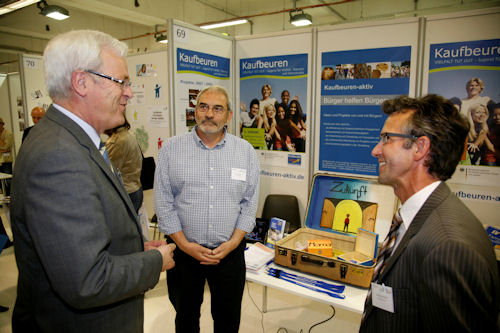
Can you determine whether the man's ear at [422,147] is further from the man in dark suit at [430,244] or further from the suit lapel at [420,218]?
the suit lapel at [420,218]

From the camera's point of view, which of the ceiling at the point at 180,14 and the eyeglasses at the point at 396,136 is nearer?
the eyeglasses at the point at 396,136

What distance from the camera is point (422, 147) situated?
1.04m

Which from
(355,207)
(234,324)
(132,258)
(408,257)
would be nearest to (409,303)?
(408,257)

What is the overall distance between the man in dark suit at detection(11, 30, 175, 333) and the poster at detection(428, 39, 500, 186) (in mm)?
2267

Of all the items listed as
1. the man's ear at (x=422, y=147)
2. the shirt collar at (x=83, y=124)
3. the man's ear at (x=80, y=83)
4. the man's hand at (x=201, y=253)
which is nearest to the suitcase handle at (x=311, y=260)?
the man's hand at (x=201, y=253)

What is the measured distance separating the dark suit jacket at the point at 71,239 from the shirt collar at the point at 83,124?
0.03 meters

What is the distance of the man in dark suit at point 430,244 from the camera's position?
0.76 m

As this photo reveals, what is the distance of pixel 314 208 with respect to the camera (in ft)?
8.46

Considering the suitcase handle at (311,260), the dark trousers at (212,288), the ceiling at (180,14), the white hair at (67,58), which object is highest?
the ceiling at (180,14)

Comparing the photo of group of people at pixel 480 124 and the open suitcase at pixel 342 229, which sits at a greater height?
the photo of group of people at pixel 480 124

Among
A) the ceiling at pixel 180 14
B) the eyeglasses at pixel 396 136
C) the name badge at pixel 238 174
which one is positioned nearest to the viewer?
the eyeglasses at pixel 396 136

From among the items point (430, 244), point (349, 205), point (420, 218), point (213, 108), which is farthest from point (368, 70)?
point (430, 244)

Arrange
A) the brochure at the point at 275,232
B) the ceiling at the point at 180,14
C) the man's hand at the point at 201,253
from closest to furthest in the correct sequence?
the man's hand at the point at 201,253
the brochure at the point at 275,232
the ceiling at the point at 180,14

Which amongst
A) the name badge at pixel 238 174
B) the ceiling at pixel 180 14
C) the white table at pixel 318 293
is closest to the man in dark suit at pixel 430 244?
the white table at pixel 318 293
